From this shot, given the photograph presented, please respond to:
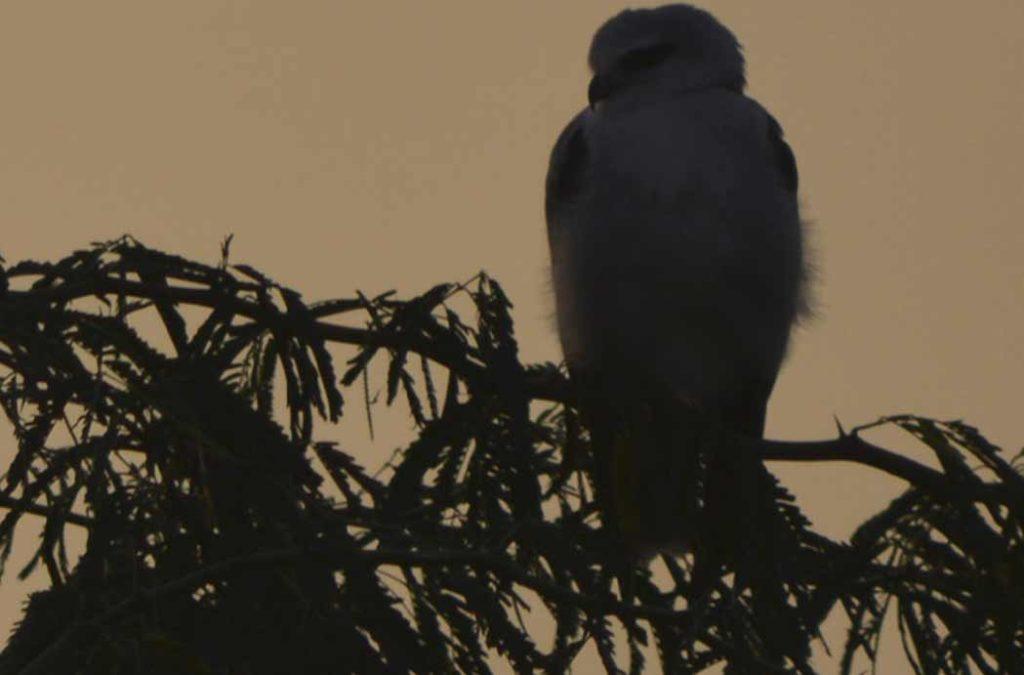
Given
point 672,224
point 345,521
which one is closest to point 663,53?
point 672,224

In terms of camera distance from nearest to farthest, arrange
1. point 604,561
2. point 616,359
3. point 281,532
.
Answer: point 281,532 → point 604,561 → point 616,359

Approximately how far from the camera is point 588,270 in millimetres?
4324

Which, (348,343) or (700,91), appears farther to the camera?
(700,91)

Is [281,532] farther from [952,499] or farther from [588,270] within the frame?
[588,270]

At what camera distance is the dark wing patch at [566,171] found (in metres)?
4.31

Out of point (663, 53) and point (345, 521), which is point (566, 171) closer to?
point (663, 53)

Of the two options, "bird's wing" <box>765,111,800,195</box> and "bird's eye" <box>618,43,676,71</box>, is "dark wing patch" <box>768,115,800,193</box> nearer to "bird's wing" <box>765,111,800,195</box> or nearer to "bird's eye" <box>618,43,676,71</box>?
"bird's wing" <box>765,111,800,195</box>

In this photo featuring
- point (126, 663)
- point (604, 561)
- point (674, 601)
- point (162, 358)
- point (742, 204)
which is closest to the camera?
point (126, 663)

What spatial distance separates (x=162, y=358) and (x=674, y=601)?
0.99 metres

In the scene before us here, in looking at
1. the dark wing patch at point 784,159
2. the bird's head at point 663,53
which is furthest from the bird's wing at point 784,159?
the bird's head at point 663,53

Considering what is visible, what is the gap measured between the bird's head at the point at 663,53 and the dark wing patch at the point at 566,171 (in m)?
0.21

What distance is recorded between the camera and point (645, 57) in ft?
15.3

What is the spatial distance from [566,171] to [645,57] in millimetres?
502

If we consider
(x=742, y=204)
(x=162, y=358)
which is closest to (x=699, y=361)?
(x=742, y=204)
